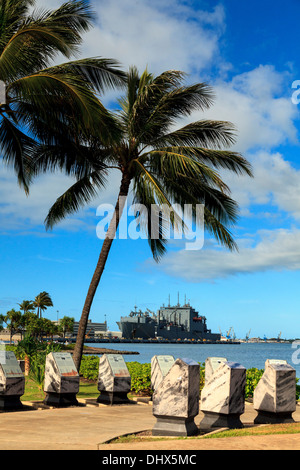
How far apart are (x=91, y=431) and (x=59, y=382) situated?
329 centimetres

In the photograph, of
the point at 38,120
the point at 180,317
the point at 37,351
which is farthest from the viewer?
the point at 180,317

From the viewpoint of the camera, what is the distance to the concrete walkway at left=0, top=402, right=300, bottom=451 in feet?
23.2

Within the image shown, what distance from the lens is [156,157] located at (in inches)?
659

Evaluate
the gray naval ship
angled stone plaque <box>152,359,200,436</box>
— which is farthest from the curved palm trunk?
the gray naval ship

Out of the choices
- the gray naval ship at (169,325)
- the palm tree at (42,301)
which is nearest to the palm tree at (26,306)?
the palm tree at (42,301)

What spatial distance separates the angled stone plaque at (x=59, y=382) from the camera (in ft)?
39.1

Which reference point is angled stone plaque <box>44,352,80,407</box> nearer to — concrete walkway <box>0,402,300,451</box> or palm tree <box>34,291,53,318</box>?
concrete walkway <box>0,402,300,451</box>

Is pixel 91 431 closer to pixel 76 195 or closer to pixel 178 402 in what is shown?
pixel 178 402

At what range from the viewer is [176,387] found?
865cm

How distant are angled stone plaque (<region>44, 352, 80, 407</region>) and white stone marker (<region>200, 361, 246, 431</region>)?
3666 millimetres

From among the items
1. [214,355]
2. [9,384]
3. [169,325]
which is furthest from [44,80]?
[169,325]
